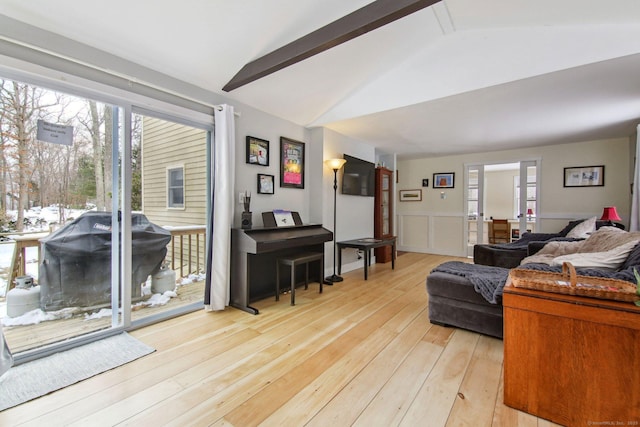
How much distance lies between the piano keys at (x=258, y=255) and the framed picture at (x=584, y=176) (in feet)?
15.4

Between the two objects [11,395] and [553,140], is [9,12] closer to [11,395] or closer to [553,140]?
[11,395]

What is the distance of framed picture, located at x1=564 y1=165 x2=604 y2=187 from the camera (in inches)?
190

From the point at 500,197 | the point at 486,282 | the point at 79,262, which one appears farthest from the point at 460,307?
the point at 500,197

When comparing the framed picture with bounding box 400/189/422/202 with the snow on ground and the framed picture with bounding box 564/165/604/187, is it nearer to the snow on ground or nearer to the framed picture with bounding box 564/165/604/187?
the framed picture with bounding box 564/165/604/187

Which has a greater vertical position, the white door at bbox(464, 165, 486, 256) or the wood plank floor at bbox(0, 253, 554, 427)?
the white door at bbox(464, 165, 486, 256)

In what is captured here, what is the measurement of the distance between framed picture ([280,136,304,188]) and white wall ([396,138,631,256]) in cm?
376

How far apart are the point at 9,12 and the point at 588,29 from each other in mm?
4229

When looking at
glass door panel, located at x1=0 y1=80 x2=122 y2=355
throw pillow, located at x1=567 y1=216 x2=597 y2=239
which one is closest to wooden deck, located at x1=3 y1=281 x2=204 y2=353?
glass door panel, located at x1=0 y1=80 x2=122 y2=355

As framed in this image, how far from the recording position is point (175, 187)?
10.8 ft

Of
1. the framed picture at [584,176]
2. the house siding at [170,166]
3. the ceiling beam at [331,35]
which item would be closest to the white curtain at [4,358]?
the house siding at [170,166]

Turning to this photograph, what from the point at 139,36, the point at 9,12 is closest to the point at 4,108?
the point at 9,12

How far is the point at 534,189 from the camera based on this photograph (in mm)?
5465

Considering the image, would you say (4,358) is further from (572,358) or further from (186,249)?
(572,358)

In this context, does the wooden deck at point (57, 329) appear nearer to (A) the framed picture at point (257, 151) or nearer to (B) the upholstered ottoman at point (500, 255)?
(A) the framed picture at point (257, 151)
